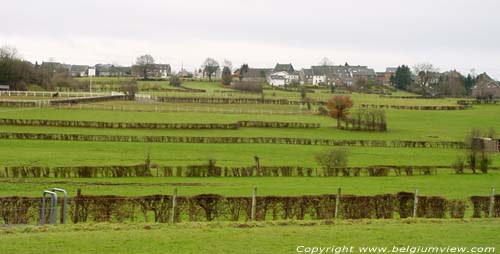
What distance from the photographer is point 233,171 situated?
3906cm

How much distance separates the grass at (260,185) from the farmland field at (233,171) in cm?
7

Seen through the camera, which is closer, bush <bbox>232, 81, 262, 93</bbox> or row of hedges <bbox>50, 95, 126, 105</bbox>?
row of hedges <bbox>50, 95, 126, 105</bbox>

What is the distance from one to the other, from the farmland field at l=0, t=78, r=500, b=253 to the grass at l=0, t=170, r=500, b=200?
0.22 feet

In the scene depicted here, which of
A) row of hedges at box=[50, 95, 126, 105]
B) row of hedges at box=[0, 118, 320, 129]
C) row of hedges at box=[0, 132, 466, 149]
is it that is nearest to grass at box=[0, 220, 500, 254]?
row of hedges at box=[0, 132, 466, 149]

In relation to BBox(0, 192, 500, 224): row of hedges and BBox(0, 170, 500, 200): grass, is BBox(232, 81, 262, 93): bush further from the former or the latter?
BBox(0, 192, 500, 224): row of hedges

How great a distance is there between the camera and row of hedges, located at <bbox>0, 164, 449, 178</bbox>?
35.8 metres

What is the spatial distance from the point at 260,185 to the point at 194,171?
6048 millimetres

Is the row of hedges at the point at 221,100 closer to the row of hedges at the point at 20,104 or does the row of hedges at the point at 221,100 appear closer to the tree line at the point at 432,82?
the row of hedges at the point at 20,104

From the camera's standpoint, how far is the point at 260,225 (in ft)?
56.4

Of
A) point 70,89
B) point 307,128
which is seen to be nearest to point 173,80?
point 70,89

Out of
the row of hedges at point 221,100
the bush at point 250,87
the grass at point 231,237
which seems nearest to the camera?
the grass at point 231,237

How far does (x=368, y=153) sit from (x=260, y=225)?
37.6 m

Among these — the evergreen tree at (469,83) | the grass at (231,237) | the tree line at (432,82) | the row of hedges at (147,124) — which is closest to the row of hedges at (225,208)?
the grass at (231,237)

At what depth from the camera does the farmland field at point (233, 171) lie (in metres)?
15.4
